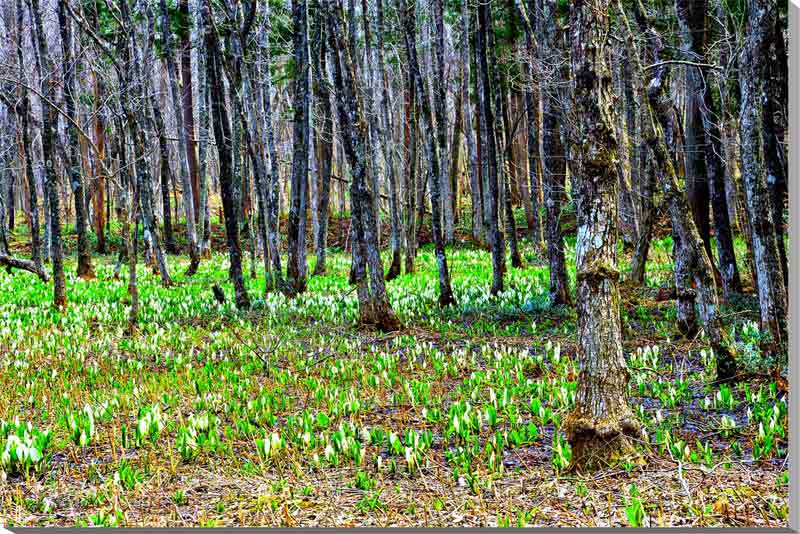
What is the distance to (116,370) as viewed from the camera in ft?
26.9

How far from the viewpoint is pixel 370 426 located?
579cm

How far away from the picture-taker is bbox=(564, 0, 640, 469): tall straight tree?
4.14m

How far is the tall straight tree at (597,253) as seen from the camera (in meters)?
4.14

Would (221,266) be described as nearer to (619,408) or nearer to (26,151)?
(26,151)

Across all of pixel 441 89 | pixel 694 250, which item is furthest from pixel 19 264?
pixel 694 250

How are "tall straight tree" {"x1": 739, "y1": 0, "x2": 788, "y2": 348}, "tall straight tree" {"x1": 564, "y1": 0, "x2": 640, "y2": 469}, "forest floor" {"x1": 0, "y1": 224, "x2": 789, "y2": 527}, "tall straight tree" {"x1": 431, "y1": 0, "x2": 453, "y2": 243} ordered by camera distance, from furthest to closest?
1. "tall straight tree" {"x1": 431, "y1": 0, "x2": 453, "y2": 243}
2. "tall straight tree" {"x1": 739, "y1": 0, "x2": 788, "y2": 348}
3. "tall straight tree" {"x1": 564, "y1": 0, "x2": 640, "y2": 469}
4. "forest floor" {"x1": 0, "y1": 224, "x2": 789, "y2": 527}

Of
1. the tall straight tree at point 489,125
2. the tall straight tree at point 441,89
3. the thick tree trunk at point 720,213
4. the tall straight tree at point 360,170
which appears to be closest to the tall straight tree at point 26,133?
the tall straight tree at point 360,170

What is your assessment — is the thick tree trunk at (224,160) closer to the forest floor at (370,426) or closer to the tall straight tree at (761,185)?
the forest floor at (370,426)

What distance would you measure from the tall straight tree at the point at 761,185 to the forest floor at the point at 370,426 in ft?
1.66

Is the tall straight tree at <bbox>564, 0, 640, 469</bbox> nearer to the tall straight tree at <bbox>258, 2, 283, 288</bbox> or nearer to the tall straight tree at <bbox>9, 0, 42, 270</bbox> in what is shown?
the tall straight tree at <bbox>258, 2, 283, 288</bbox>

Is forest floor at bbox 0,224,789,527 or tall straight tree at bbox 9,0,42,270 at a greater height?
tall straight tree at bbox 9,0,42,270

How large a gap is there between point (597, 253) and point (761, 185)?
2918mm

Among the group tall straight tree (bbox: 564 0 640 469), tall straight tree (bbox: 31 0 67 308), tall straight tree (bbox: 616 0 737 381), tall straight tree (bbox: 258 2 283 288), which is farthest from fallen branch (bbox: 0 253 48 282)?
tall straight tree (bbox: 564 0 640 469)

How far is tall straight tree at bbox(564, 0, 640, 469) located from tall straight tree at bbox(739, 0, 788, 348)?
254 cm
